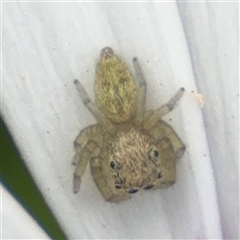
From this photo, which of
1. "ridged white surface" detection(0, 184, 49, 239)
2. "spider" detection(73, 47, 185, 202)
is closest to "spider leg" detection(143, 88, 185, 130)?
"spider" detection(73, 47, 185, 202)

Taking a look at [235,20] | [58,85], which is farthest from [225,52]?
[58,85]

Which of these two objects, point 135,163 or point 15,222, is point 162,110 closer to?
point 135,163

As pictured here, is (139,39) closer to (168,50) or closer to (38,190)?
(168,50)

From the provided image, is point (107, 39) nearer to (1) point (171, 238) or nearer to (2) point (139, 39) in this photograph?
(2) point (139, 39)

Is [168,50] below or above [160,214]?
above

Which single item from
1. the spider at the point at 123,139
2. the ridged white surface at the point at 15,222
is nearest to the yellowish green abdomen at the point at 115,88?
the spider at the point at 123,139

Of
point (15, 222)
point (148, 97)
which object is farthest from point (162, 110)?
point (15, 222)

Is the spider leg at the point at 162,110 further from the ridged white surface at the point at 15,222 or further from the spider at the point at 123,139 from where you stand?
the ridged white surface at the point at 15,222
